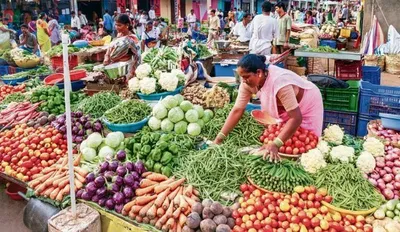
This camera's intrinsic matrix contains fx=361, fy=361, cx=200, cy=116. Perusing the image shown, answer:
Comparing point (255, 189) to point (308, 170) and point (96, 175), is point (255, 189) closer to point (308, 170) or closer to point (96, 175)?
point (308, 170)

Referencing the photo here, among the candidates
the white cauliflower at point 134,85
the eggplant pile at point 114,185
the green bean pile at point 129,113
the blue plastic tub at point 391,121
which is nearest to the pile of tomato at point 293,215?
the eggplant pile at point 114,185

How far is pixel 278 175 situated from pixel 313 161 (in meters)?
0.37

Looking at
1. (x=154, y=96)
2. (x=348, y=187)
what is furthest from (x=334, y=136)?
(x=154, y=96)

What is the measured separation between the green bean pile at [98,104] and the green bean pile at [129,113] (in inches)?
19.6

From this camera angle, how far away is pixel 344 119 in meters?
5.23

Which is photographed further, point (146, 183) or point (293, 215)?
point (146, 183)

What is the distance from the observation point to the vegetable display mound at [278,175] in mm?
2982

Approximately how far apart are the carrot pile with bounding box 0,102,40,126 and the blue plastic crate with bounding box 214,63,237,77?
13.3 feet

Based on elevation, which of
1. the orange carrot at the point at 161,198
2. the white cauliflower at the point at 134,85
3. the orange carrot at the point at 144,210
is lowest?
the orange carrot at the point at 144,210

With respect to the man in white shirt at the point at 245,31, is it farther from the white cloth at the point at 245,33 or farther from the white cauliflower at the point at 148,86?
the white cauliflower at the point at 148,86

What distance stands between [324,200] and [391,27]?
318 inches

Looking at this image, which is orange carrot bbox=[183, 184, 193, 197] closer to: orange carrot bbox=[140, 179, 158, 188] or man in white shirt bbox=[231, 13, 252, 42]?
orange carrot bbox=[140, 179, 158, 188]

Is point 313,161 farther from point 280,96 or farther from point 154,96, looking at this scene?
point 154,96

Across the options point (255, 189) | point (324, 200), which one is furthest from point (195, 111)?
point (324, 200)
